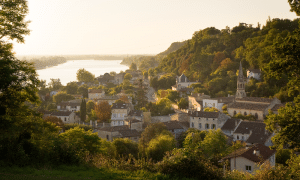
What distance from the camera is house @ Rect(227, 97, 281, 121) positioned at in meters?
37.9

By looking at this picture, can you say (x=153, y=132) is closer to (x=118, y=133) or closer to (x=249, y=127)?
(x=118, y=133)

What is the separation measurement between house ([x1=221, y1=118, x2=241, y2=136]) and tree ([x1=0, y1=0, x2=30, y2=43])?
25448 mm

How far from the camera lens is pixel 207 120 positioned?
34.1 m

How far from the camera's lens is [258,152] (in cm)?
2052

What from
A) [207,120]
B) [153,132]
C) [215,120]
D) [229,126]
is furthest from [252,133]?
[153,132]

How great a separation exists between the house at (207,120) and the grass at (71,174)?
2607cm

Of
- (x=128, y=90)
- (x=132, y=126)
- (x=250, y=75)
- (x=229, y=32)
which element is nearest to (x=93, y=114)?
(x=132, y=126)

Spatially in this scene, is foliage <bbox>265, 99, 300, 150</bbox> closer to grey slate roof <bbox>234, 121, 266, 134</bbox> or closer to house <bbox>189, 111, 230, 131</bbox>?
grey slate roof <bbox>234, 121, 266, 134</bbox>

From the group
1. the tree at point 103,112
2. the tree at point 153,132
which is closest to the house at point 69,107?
the tree at point 103,112

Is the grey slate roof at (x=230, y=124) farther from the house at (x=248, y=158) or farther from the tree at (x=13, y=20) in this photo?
the tree at (x=13, y=20)

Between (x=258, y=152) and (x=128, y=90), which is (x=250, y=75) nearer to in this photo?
(x=128, y=90)

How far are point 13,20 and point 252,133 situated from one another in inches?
971

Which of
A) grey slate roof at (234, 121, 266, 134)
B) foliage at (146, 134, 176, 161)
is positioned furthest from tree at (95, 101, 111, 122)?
foliage at (146, 134, 176, 161)

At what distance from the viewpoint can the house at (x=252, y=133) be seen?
2813 centimetres
